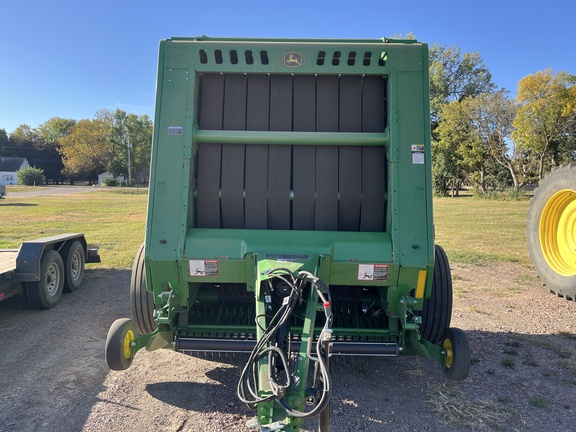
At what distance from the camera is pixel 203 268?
3346 millimetres

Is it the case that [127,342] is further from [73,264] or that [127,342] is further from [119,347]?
[73,264]

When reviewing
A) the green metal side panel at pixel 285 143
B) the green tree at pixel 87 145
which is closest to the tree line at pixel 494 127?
the green metal side panel at pixel 285 143

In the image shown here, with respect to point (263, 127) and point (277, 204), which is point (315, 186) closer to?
point (277, 204)

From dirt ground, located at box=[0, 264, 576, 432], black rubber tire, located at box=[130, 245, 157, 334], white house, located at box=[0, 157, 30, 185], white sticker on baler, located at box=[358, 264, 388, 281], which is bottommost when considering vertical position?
dirt ground, located at box=[0, 264, 576, 432]

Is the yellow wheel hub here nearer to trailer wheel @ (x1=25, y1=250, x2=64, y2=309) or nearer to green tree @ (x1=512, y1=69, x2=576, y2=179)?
trailer wheel @ (x1=25, y1=250, x2=64, y2=309)

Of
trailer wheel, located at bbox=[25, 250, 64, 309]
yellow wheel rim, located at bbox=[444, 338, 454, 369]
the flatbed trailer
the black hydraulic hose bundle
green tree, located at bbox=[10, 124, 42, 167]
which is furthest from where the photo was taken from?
green tree, located at bbox=[10, 124, 42, 167]

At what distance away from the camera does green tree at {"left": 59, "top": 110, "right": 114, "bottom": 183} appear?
66.9m

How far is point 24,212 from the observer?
19094 mm

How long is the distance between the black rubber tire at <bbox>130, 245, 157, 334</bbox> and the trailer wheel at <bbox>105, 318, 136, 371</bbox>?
1.70 ft

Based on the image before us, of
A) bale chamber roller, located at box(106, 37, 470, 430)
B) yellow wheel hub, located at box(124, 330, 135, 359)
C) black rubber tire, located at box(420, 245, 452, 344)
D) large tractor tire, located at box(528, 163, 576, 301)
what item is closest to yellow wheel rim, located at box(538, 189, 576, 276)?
large tractor tire, located at box(528, 163, 576, 301)

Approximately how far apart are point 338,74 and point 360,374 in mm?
2660

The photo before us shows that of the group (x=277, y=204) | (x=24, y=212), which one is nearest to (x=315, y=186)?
(x=277, y=204)

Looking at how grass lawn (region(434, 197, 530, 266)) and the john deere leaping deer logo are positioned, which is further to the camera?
grass lawn (region(434, 197, 530, 266))

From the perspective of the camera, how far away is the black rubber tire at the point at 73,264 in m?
6.30
